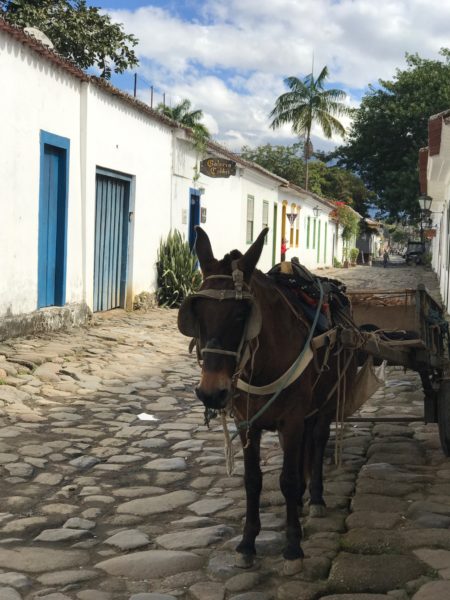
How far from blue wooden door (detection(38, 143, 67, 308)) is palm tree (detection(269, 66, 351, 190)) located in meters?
26.7

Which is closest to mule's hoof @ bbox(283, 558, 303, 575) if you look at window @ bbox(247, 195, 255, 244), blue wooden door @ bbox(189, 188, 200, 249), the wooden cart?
the wooden cart

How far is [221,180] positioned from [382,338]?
45.8 ft

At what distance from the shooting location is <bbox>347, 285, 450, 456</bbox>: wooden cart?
15.0ft

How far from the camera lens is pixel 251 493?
11.1 ft

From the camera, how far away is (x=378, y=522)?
3.79 metres

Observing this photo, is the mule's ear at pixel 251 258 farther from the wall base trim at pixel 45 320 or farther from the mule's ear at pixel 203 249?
the wall base trim at pixel 45 320

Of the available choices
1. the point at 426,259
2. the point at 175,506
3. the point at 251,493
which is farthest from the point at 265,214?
the point at 426,259

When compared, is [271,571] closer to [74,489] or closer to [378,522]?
[378,522]

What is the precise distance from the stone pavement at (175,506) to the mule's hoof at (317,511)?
5 centimetres

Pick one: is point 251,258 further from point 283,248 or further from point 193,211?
point 283,248

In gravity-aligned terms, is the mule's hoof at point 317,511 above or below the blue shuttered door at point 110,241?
below

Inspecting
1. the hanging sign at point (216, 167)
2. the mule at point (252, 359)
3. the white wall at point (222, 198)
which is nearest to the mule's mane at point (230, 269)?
the mule at point (252, 359)

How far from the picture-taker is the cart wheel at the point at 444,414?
482cm

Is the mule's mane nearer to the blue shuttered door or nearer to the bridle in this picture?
the bridle
